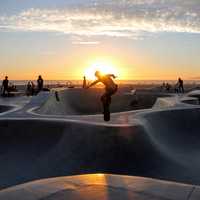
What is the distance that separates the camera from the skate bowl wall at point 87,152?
11250 mm

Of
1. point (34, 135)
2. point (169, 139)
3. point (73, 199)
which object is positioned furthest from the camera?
point (169, 139)

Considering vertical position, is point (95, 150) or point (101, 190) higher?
point (101, 190)

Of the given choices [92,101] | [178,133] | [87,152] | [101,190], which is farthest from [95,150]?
[92,101]

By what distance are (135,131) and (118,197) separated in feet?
20.7

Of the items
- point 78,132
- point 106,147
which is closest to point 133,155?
point 106,147

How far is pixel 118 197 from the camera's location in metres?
5.84

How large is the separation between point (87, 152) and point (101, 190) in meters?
5.55

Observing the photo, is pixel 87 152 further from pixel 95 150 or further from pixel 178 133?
pixel 178 133

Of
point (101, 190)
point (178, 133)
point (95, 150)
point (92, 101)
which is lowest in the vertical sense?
point (92, 101)

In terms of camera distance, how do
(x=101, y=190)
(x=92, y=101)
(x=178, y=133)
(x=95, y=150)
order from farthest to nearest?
(x=92, y=101) < (x=178, y=133) < (x=95, y=150) < (x=101, y=190)

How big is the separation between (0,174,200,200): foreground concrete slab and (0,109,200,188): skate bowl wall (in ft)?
14.7

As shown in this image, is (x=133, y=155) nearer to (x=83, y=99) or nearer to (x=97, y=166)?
(x=97, y=166)

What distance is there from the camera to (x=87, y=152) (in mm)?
11688

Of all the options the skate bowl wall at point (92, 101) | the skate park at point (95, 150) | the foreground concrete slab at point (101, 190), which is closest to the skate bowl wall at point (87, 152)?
the skate park at point (95, 150)
